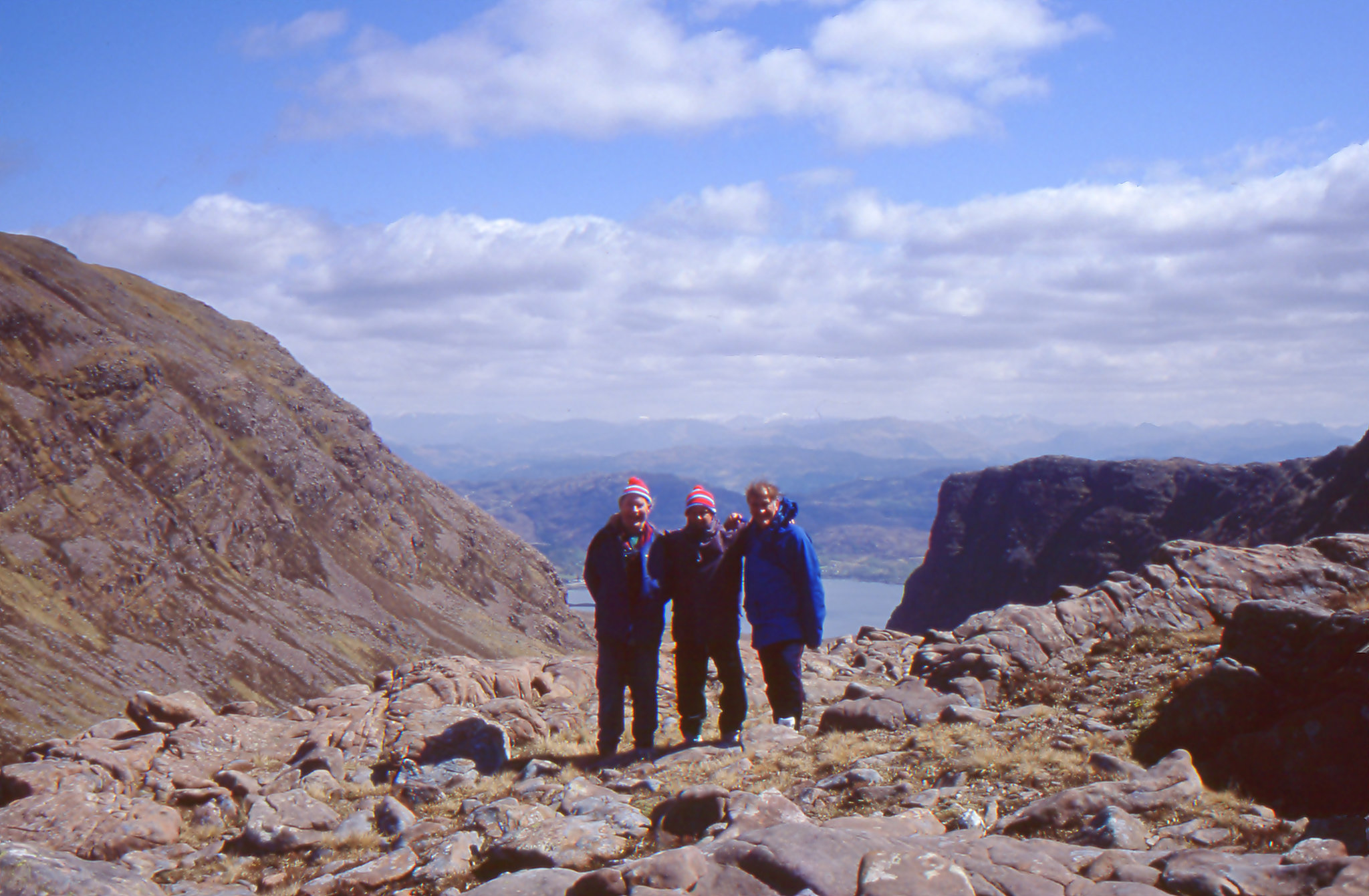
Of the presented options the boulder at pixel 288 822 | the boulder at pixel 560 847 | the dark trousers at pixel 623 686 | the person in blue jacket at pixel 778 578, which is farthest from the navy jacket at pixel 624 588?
the boulder at pixel 288 822

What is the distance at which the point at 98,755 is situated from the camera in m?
13.9

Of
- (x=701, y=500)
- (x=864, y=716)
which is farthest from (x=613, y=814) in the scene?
(x=864, y=716)

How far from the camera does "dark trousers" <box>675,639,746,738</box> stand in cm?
1270

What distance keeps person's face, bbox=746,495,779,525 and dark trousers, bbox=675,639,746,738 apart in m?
1.74

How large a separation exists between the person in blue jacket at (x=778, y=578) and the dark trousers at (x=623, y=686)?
5.48 feet

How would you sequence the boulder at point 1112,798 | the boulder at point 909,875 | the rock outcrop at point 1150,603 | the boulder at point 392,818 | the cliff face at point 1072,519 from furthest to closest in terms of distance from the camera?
the cliff face at point 1072,519
the rock outcrop at point 1150,603
the boulder at point 392,818
the boulder at point 1112,798
the boulder at point 909,875

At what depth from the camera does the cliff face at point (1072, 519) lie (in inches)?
3898

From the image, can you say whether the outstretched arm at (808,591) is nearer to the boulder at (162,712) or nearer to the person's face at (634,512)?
the person's face at (634,512)

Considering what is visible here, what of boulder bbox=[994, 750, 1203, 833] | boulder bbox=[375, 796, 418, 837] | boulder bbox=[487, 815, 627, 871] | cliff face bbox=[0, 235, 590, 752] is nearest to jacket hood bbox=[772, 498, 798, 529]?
boulder bbox=[994, 750, 1203, 833]

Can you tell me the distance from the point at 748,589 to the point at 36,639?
12253 cm

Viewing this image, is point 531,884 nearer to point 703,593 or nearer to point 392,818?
point 392,818

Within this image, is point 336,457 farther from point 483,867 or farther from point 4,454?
point 483,867

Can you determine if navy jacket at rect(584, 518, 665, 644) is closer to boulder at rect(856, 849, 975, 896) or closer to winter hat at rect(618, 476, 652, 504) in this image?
winter hat at rect(618, 476, 652, 504)

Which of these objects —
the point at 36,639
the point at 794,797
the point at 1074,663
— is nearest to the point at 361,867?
the point at 794,797
